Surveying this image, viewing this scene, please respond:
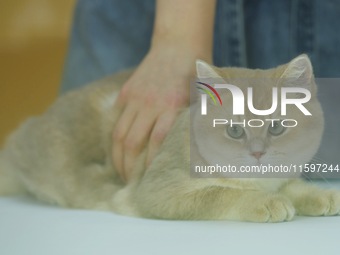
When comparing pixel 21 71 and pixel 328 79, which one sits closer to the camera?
pixel 328 79

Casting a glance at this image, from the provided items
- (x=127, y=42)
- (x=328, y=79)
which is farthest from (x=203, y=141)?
(x=127, y=42)

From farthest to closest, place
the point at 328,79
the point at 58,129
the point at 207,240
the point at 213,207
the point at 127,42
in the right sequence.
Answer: the point at 127,42, the point at 58,129, the point at 328,79, the point at 213,207, the point at 207,240

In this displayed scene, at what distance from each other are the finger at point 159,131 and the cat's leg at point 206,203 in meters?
0.05

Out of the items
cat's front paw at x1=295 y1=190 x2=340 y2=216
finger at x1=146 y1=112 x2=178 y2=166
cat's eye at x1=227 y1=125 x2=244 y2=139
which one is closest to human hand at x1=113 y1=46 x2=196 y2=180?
finger at x1=146 y1=112 x2=178 y2=166

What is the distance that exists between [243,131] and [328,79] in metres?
0.22

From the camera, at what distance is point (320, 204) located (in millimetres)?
813

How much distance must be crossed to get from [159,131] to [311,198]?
0.23m

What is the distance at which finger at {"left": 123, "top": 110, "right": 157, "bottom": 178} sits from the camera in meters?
0.90

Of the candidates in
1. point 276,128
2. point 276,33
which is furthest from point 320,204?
point 276,33

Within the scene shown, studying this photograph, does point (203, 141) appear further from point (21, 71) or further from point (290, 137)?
point (21, 71)

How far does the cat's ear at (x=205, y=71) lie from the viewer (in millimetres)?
795

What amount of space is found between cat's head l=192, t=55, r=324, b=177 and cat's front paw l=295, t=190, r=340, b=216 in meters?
0.05

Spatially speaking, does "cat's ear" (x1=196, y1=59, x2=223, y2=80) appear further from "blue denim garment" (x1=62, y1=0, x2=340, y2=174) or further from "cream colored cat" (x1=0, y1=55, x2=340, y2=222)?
"blue denim garment" (x1=62, y1=0, x2=340, y2=174)

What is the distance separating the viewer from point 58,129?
3.40 ft
